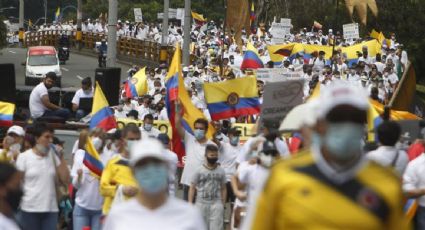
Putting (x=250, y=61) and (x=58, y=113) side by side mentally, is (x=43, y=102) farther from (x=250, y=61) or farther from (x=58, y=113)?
(x=250, y=61)

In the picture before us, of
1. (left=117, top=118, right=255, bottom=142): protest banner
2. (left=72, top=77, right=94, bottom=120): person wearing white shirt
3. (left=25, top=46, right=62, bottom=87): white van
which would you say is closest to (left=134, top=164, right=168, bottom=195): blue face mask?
(left=117, top=118, right=255, bottom=142): protest banner

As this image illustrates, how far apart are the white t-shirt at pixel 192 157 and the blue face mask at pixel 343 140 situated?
942 centimetres

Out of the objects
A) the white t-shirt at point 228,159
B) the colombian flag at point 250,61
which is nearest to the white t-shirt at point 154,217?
the white t-shirt at point 228,159

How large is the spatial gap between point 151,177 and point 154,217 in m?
0.28

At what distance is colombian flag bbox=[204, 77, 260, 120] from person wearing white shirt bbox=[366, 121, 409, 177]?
817cm

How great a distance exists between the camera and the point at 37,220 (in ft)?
36.2

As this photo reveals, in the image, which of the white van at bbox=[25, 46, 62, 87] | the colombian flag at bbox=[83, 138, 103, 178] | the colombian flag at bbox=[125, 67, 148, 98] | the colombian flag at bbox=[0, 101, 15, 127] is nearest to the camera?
the colombian flag at bbox=[83, 138, 103, 178]

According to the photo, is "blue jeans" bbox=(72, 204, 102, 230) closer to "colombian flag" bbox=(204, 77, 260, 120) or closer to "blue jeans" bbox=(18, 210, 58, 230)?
"blue jeans" bbox=(18, 210, 58, 230)

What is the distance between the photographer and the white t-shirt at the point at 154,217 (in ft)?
18.6

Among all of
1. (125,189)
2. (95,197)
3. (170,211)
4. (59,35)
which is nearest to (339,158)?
(170,211)

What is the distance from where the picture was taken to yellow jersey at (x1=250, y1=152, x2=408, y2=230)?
4.41m

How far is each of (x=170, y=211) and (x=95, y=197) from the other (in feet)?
20.6

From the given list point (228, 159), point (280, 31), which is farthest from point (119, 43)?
point (228, 159)

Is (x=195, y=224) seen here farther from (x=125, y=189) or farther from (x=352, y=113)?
(x=125, y=189)
